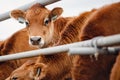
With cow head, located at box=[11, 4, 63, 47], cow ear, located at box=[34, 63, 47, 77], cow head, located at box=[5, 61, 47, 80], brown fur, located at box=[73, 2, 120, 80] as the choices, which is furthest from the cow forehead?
brown fur, located at box=[73, 2, 120, 80]

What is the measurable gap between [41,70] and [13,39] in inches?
56.1

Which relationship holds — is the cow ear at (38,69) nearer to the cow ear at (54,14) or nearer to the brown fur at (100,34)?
the brown fur at (100,34)

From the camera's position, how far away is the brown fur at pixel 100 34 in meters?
2.08

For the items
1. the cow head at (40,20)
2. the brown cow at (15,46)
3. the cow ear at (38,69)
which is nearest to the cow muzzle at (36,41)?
the cow head at (40,20)

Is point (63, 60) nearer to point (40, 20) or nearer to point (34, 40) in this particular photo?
point (34, 40)

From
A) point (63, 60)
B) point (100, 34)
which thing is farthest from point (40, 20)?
point (100, 34)

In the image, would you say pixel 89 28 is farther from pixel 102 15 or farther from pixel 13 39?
pixel 13 39

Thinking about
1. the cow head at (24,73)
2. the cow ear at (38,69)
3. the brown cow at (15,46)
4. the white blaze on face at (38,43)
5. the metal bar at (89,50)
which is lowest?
the brown cow at (15,46)

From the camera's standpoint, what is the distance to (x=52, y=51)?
1979 mm

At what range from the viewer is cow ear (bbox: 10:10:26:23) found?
3849mm

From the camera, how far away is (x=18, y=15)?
3906 mm

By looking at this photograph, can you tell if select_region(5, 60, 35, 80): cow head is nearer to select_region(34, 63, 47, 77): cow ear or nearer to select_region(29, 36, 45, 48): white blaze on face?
select_region(34, 63, 47, 77): cow ear

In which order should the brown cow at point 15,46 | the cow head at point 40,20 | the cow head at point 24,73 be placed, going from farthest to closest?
1. the brown cow at point 15,46
2. the cow head at point 40,20
3. the cow head at point 24,73

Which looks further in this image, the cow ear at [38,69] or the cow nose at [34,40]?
the cow nose at [34,40]
